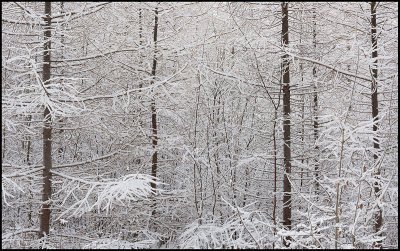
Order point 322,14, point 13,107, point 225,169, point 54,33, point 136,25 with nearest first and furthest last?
point 13,107 → point 54,33 → point 322,14 → point 136,25 → point 225,169

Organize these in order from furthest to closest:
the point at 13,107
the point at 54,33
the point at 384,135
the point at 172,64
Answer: the point at 172,64, the point at 384,135, the point at 54,33, the point at 13,107

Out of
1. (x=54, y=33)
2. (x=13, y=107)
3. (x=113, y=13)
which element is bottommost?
(x=13, y=107)

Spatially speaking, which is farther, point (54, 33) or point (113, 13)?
point (113, 13)

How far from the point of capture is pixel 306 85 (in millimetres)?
7156

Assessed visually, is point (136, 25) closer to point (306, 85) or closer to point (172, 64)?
point (172, 64)

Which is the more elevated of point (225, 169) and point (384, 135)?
point (384, 135)

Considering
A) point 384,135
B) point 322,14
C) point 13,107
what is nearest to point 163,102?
point 13,107

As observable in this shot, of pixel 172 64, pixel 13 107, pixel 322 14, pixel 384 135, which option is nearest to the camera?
pixel 13 107

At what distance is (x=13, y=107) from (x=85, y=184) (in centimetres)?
185

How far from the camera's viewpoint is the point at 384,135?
5734 millimetres

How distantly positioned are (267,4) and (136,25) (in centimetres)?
314

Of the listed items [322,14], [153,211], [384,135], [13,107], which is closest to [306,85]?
[322,14]

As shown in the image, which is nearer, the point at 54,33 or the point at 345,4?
the point at 54,33

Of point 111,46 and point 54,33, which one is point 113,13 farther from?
point 54,33
